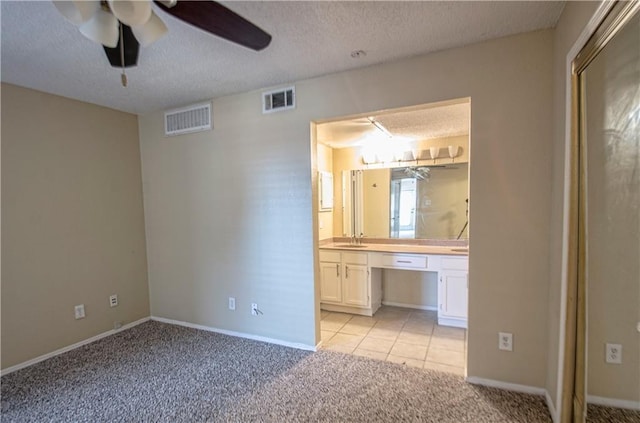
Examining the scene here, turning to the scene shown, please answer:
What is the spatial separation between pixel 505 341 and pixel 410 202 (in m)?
2.16

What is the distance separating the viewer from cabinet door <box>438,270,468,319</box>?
3109mm

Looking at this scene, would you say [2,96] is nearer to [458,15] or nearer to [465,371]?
[458,15]

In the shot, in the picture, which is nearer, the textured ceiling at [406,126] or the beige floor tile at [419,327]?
the textured ceiling at [406,126]

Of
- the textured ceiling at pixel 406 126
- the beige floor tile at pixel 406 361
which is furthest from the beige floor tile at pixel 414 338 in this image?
the textured ceiling at pixel 406 126

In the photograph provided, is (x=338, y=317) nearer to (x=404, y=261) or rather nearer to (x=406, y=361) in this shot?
(x=404, y=261)

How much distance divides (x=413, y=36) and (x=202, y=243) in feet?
8.69

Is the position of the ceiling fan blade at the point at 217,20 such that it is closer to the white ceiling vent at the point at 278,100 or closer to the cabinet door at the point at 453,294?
the white ceiling vent at the point at 278,100

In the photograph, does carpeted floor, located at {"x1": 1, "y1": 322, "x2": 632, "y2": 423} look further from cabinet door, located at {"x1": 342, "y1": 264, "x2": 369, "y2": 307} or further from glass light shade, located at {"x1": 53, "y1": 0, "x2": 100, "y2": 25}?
glass light shade, located at {"x1": 53, "y1": 0, "x2": 100, "y2": 25}

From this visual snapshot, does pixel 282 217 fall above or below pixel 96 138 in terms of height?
below

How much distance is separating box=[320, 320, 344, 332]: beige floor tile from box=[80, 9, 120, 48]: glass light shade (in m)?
2.93

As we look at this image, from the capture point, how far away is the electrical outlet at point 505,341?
2045 mm

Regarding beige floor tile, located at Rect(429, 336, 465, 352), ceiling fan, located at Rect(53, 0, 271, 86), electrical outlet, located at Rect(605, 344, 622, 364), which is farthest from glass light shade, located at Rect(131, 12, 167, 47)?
beige floor tile, located at Rect(429, 336, 465, 352)

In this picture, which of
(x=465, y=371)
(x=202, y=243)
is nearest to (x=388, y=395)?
(x=465, y=371)

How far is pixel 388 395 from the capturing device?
2.02 metres
